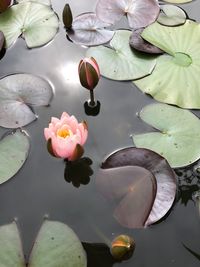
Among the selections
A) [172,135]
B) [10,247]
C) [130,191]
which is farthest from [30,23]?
[10,247]

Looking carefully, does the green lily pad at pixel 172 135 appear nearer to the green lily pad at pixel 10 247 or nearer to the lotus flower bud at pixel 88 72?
the lotus flower bud at pixel 88 72

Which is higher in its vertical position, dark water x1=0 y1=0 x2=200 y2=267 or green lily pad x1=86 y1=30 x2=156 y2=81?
green lily pad x1=86 y1=30 x2=156 y2=81

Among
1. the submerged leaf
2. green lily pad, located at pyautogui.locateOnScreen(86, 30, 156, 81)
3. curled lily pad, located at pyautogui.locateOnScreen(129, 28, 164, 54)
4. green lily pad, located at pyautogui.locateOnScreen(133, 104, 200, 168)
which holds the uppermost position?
curled lily pad, located at pyautogui.locateOnScreen(129, 28, 164, 54)

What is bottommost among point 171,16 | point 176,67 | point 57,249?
point 57,249

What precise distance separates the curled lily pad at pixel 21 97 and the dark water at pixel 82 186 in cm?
4

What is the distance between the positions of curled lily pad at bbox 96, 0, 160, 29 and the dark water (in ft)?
0.99

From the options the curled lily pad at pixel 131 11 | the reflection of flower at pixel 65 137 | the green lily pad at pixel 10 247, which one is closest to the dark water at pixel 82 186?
the green lily pad at pixel 10 247

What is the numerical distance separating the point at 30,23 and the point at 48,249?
131 centimetres

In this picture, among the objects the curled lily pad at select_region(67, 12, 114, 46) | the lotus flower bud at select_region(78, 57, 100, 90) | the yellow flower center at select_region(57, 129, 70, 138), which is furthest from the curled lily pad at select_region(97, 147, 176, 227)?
the curled lily pad at select_region(67, 12, 114, 46)

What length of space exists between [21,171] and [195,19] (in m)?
1.33

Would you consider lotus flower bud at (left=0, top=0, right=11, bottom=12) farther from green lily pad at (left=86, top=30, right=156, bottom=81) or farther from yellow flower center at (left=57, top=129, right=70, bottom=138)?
yellow flower center at (left=57, top=129, right=70, bottom=138)

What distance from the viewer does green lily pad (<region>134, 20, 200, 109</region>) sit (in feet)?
6.43

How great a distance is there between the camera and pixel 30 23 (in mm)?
2268

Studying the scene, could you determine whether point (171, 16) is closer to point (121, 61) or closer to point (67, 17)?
point (121, 61)
